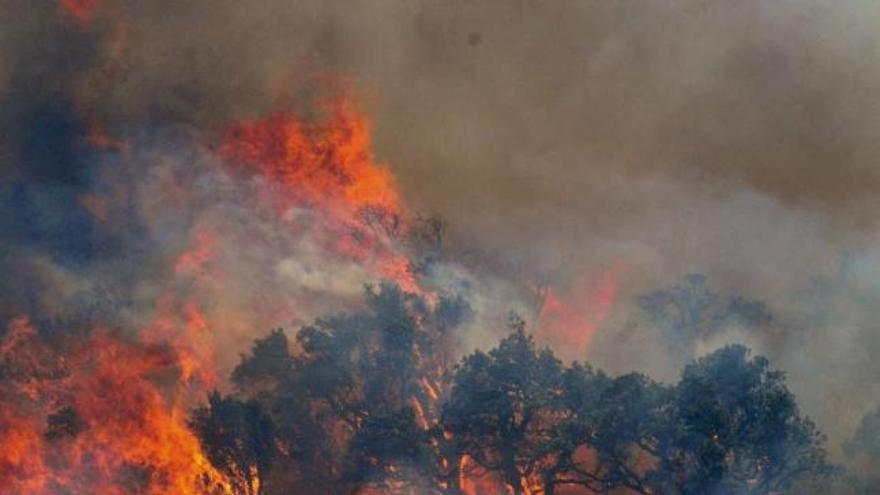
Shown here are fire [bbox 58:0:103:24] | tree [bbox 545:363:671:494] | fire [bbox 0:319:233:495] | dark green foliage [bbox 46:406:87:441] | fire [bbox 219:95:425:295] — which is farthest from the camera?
fire [bbox 58:0:103:24]

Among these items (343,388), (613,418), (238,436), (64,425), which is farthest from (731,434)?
(64,425)

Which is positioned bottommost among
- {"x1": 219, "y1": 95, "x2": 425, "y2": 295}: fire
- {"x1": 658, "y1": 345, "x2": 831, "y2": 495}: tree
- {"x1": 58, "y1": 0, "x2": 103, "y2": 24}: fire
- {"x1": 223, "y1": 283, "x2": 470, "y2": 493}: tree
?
{"x1": 658, "y1": 345, "x2": 831, "y2": 495}: tree

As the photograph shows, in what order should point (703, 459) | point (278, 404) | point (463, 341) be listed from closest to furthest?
1. point (703, 459)
2. point (278, 404)
3. point (463, 341)

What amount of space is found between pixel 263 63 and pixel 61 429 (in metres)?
23.0

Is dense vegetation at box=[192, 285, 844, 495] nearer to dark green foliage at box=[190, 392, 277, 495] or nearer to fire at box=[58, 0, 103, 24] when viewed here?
dark green foliage at box=[190, 392, 277, 495]

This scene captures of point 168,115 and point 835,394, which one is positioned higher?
point 168,115

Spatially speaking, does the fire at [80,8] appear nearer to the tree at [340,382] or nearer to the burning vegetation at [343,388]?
the burning vegetation at [343,388]

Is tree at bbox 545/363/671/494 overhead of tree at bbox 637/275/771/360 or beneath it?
beneath

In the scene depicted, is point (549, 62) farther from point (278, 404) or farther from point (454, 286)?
point (278, 404)

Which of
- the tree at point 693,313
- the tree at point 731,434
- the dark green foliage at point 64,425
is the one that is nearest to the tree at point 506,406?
the tree at point 731,434

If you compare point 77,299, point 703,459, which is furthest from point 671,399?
point 77,299

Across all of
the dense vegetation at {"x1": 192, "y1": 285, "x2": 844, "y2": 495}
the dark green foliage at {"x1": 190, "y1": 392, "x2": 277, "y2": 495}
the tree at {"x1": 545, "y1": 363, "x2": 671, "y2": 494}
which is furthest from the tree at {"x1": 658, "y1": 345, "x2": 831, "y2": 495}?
the dark green foliage at {"x1": 190, "y1": 392, "x2": 277, "y2": 495}

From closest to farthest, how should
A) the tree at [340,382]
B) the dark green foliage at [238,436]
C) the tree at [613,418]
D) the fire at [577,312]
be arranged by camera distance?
the tree at [613,418], the dark green foliage at [238,436], the tree at [340,382], the fire at [577,312]

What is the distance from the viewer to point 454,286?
4606cm
